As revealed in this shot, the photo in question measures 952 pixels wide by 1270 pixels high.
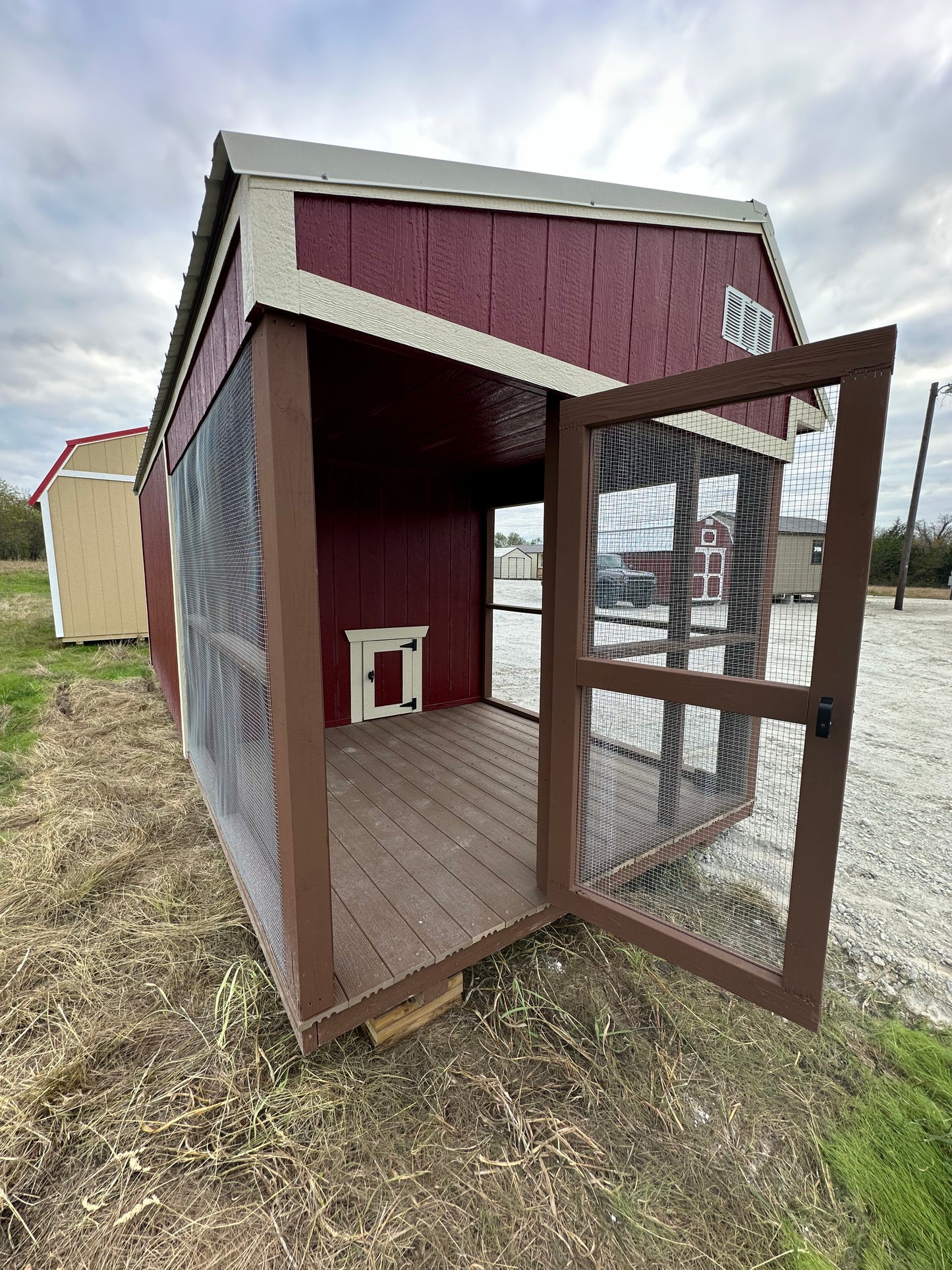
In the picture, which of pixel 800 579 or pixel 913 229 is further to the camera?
pixel 913 229

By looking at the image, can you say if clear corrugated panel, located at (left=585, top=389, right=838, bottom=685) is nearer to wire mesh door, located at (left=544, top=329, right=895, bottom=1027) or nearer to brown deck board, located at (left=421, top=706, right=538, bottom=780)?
wire mesh door, located at (left=544, top=329, right=895, bottom=1027)

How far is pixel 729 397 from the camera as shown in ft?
4.30

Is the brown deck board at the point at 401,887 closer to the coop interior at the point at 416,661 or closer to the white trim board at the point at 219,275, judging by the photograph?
the coop interior at the point at 416,661

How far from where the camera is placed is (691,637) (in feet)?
5.58

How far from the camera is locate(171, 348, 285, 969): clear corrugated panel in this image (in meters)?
1.45

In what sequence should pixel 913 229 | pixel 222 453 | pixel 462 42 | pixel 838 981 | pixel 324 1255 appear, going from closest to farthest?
pixel 324 1255 → pixel 222 453 → pixel 838 981 → pixel 462 42 → pixel 913 229

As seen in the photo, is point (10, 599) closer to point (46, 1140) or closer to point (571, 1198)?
point (46, 1140)

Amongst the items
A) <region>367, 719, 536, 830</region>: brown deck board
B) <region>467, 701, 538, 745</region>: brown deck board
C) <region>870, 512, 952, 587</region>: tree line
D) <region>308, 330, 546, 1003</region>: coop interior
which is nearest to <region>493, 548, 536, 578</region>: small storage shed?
<region>308, 330, 546, 1003</region>: coop interior

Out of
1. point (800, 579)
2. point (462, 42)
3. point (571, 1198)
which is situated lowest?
point (571, 1198)

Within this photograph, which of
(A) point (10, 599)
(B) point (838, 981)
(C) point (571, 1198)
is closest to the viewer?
(C) point (571, 1198)

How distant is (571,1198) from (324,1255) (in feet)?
1.90

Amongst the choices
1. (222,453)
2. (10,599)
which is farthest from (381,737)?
(10,599)

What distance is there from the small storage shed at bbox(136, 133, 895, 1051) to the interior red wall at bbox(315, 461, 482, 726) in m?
1.11

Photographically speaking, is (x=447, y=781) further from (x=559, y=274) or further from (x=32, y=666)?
(x=32, y=666)
